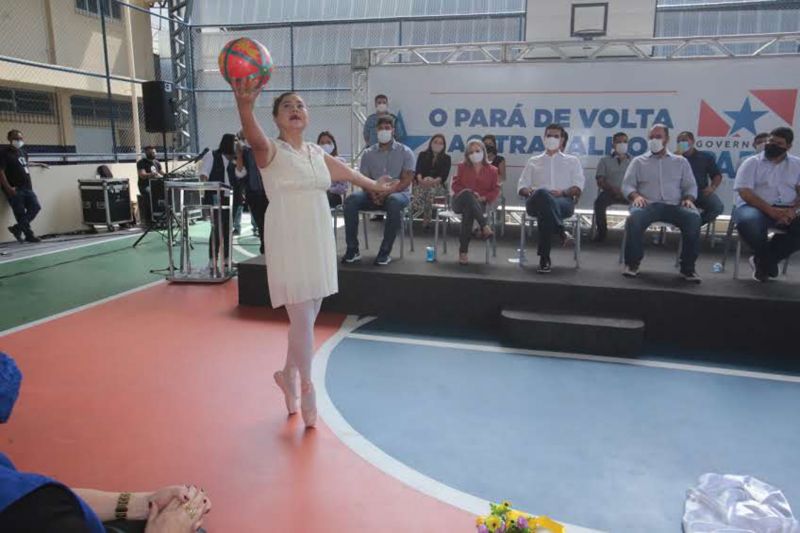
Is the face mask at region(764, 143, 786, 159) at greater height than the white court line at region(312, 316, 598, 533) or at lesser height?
greater

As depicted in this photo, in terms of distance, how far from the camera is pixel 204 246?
773cm

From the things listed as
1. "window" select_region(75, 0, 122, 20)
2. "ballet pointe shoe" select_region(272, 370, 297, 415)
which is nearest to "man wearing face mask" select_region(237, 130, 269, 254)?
"ballet pointe shoe" select_region(272, 370, 297, 415)

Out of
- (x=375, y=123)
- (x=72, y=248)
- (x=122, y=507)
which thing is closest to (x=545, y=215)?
(x=375, y=123)

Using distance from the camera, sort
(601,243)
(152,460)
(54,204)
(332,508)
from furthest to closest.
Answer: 1. (54,204)
2. (601,243)
3. (152,460)
4. (332,508)

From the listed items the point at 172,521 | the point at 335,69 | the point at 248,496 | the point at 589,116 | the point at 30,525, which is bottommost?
the point at 248,496

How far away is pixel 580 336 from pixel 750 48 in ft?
33.0

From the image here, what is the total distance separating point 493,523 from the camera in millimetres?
1588

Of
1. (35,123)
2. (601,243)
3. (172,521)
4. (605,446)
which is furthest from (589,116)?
(35,123)

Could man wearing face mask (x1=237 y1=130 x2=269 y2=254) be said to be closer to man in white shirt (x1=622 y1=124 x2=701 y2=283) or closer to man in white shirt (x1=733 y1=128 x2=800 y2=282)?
man in white shirt (x1=622 y1=124 x2=701 y2=283)

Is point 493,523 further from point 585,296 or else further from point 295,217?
point 585,296

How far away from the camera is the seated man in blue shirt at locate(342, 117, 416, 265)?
4789mm

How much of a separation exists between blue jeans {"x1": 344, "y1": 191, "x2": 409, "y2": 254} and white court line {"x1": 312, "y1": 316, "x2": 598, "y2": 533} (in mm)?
1578

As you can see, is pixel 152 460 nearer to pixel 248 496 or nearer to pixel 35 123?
pixel 248 496

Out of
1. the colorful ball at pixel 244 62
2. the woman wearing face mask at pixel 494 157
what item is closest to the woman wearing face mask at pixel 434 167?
the woman wearing face mask at pixel 494 157
